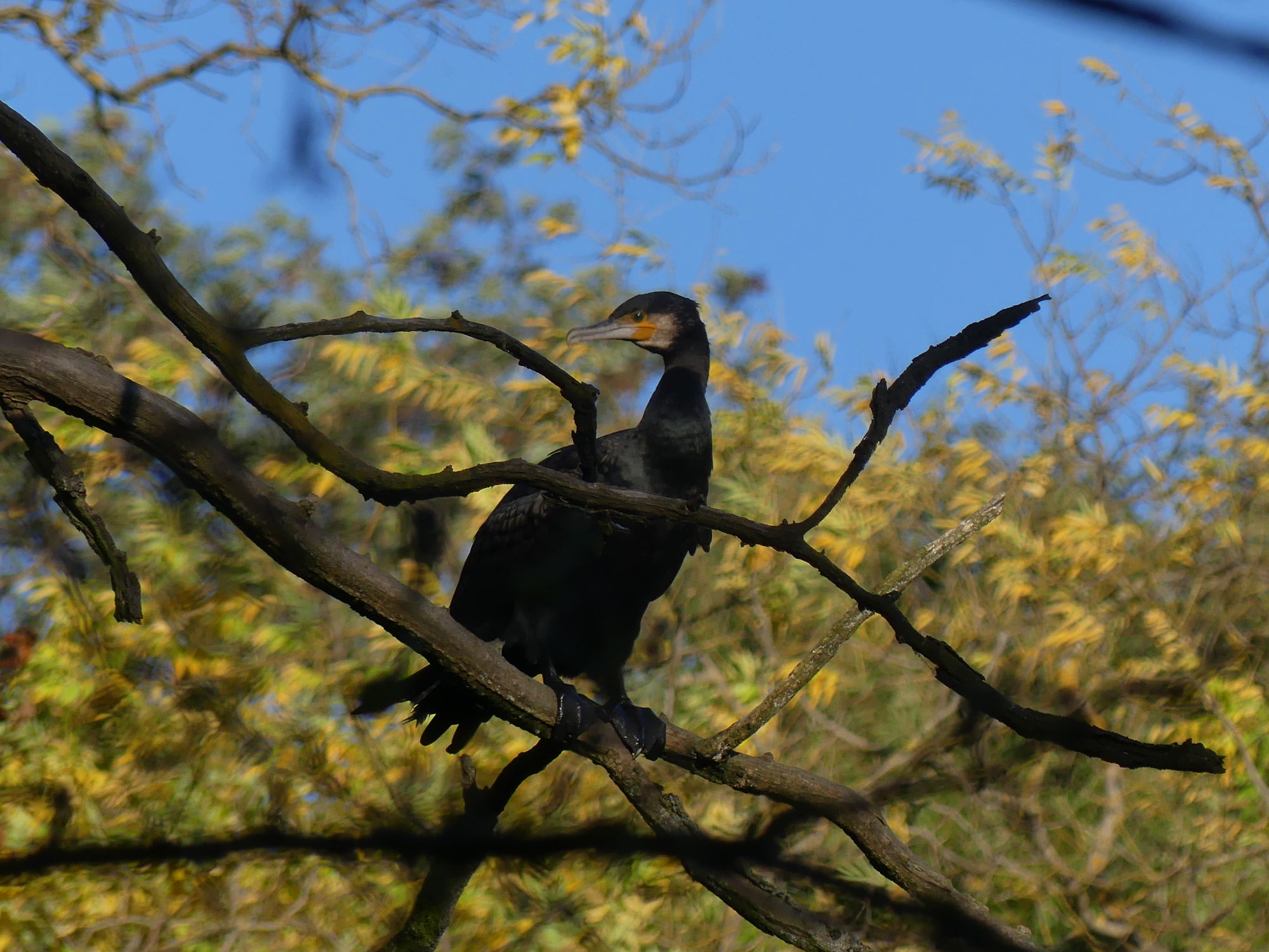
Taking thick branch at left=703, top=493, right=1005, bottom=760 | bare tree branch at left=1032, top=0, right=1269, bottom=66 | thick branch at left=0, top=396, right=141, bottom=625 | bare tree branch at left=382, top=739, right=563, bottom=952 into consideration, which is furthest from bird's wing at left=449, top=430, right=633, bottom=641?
bare tree branch at left=1032, top=0, right=1269, bottom=66

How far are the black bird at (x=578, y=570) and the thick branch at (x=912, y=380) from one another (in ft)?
6.14

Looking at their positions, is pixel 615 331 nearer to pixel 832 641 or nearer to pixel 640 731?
pixel 640 731

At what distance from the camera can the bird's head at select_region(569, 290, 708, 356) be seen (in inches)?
170

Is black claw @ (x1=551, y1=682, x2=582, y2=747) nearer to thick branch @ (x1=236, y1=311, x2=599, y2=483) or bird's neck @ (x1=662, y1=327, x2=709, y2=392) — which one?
thick branch @ (x1=236, y1=311, x2=599, y2=483)

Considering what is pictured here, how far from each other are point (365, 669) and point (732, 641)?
2.10 m

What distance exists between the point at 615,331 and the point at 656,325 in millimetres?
168

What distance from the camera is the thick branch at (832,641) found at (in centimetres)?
226

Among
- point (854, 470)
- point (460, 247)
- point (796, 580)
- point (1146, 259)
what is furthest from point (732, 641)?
point (460, 247)

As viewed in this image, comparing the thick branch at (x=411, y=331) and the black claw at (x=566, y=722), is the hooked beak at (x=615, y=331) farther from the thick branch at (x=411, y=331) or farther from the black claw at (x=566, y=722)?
the thick branch at (x=411, y=331)

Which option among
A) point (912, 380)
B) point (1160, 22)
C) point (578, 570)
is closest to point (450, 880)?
point (578, 570)

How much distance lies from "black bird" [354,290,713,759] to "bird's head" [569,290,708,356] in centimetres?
29

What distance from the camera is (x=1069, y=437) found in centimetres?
710

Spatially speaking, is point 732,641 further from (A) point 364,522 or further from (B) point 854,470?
(B) point 854,470

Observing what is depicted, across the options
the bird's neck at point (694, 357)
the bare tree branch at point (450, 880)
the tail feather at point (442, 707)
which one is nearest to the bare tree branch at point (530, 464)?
the bare tree branch at point (450, 880)
